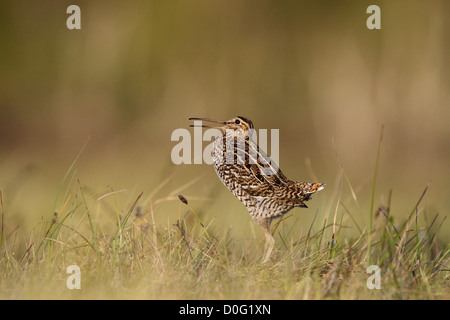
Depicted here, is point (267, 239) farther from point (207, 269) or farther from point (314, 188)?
point (207, 269)

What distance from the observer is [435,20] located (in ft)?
34.0

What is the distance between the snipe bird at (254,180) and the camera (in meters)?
4.77

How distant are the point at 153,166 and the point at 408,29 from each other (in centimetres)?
487

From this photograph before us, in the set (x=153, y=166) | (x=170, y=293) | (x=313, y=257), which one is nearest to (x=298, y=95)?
(x=153, y=166)

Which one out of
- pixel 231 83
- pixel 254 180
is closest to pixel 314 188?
pixel 254 180

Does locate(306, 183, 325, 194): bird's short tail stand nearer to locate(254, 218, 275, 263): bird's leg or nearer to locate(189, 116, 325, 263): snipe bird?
locate(189, 116, 325, 263): snipe bird

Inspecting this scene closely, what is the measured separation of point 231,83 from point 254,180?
20.6 ft

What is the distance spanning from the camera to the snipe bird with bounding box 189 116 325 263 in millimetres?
4770

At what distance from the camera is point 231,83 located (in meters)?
11.1

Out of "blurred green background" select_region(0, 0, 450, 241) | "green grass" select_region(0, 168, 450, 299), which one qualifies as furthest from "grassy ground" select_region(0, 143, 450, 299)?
"blurred green background" select_region(0, 0, 450, 241)

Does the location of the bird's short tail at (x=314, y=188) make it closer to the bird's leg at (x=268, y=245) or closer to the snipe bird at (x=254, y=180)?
the snipe bird at (x=254, y=180)

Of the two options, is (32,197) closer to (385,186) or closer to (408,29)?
(385,186)

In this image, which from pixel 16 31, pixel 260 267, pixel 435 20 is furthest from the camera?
pixel 16 31

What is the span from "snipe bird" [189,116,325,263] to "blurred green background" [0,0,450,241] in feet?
13.3
